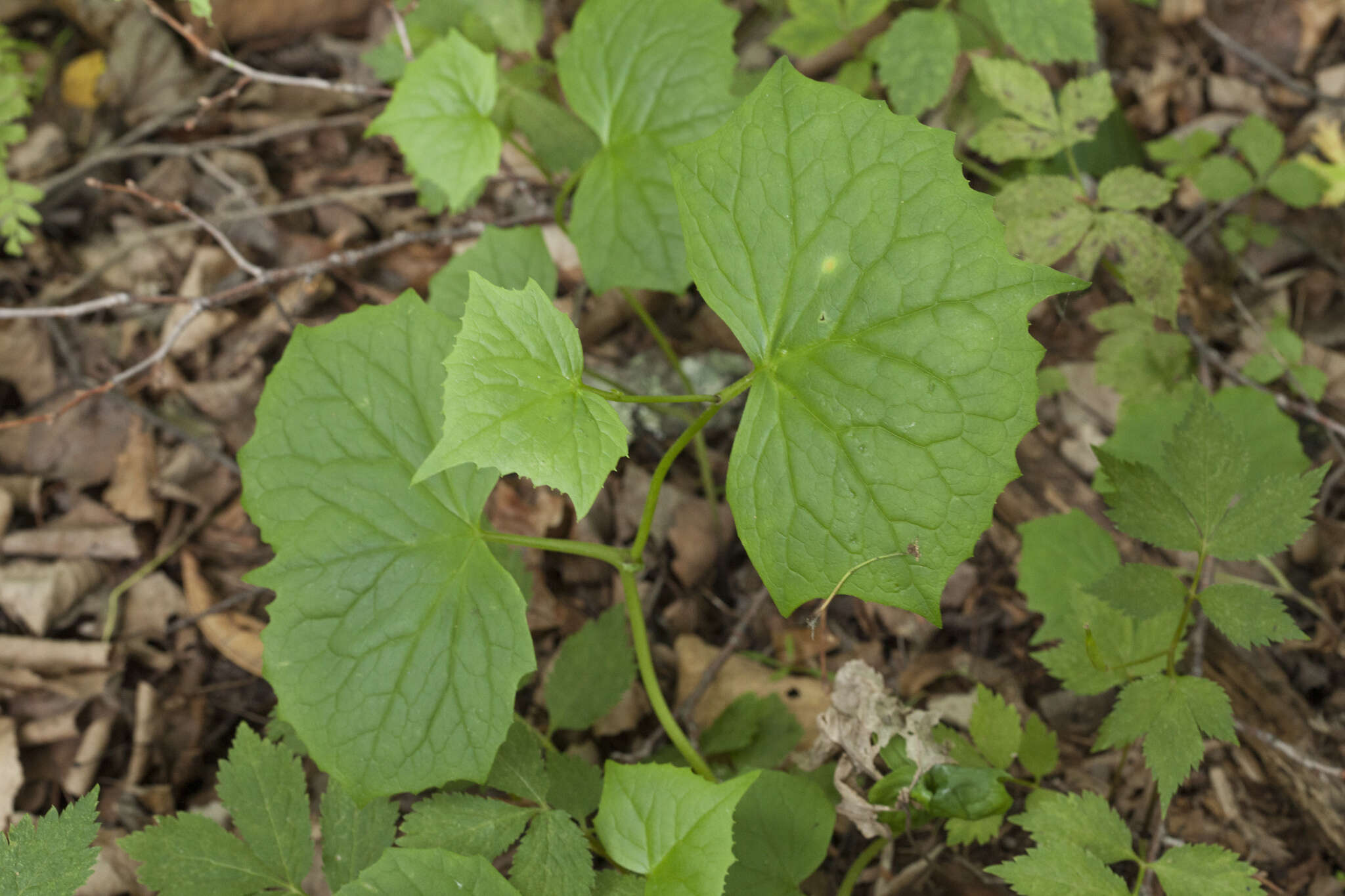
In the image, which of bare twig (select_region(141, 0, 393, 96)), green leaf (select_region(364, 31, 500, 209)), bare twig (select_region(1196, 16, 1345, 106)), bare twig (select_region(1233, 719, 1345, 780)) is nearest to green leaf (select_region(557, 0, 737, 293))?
green leaf (select_region(364, 31, 500, 209))

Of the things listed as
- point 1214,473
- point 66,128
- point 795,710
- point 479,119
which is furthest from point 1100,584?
point 66,128

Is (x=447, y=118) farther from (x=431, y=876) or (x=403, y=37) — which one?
(x=431, y=876)

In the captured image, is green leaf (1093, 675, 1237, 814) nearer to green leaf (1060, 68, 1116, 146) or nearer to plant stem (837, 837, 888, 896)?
plant stem (837, 837, 888, 896)

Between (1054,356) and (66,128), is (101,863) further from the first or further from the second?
(1054,356)

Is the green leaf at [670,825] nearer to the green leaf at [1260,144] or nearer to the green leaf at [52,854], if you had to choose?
the green leaf at [52,854]

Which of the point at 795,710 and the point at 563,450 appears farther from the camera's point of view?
the point at 795,710

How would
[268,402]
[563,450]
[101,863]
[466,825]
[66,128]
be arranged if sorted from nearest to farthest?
1. [563,450]
2. [466,825]
3. [268,402]
4. [101,863]
5. [66,128]
